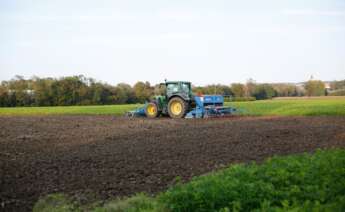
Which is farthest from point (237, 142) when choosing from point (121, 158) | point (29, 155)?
point (29, 155)

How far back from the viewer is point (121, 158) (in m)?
9.39

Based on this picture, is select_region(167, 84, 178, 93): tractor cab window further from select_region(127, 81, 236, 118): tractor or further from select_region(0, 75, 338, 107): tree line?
select_region(0, 75, 338, 107): tree line

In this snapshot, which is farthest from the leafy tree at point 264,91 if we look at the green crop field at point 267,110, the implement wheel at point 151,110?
the implement wheel at point 151,110

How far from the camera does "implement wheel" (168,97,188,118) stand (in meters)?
21.9

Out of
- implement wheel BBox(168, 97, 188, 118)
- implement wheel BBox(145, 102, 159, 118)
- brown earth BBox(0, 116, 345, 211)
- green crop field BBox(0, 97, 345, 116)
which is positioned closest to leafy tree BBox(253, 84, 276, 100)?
green crop field BBox(0, 97, 345, 116)

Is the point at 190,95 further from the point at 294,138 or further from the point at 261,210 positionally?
the point at 261,210

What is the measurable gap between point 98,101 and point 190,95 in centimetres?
3469

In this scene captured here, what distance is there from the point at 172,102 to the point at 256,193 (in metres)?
17.4

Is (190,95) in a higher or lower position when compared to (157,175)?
higher

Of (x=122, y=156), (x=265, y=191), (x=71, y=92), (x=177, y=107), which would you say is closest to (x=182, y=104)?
(x=177, y=107)

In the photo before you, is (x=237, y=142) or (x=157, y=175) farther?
(x=237, y=142)

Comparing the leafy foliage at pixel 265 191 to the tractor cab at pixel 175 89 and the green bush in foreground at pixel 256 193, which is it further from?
the tractor cab at pixel 175 89

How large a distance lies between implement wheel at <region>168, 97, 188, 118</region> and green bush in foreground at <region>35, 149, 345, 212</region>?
51.4 ft

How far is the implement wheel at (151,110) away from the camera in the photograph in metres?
23.4
